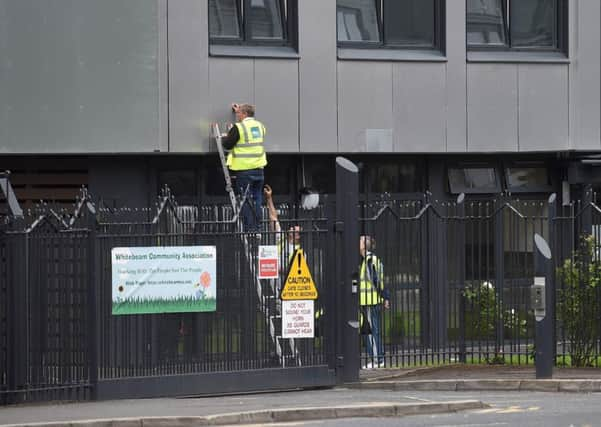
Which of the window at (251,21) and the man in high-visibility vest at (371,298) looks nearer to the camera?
the man in high-visibility vest at (371,298)

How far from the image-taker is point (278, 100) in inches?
817

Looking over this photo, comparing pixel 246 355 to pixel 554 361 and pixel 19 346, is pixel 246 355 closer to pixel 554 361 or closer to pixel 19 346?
pixel 19 346

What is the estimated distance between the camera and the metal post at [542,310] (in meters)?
17.0

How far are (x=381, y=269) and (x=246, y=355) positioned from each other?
2.24 m

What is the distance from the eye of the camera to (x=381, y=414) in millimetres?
14641

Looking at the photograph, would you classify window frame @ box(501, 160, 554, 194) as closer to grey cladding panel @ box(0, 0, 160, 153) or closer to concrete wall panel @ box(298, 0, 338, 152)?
concrete wall panel @ box(298, 0, 338, 152)

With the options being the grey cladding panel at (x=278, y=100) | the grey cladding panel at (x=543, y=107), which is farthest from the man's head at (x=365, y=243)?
the grey cladding panel at (x=543, y=107)

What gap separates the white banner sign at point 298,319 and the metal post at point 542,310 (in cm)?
263

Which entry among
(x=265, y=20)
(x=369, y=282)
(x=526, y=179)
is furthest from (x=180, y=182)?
(x=526, y=179)

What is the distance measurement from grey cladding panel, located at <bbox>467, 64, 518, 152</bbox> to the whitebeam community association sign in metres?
6.99

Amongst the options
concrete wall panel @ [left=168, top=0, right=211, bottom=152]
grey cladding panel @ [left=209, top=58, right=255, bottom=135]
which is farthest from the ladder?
grey cladding panel @ [left=209, top=58, right=255, bottom=135]

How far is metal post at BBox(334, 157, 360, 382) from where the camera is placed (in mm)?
17141

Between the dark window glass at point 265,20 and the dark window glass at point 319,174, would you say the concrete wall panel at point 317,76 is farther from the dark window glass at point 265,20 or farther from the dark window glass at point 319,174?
the dark window glass at point 319,174

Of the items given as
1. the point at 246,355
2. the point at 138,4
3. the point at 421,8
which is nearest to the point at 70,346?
the point at 246,355
